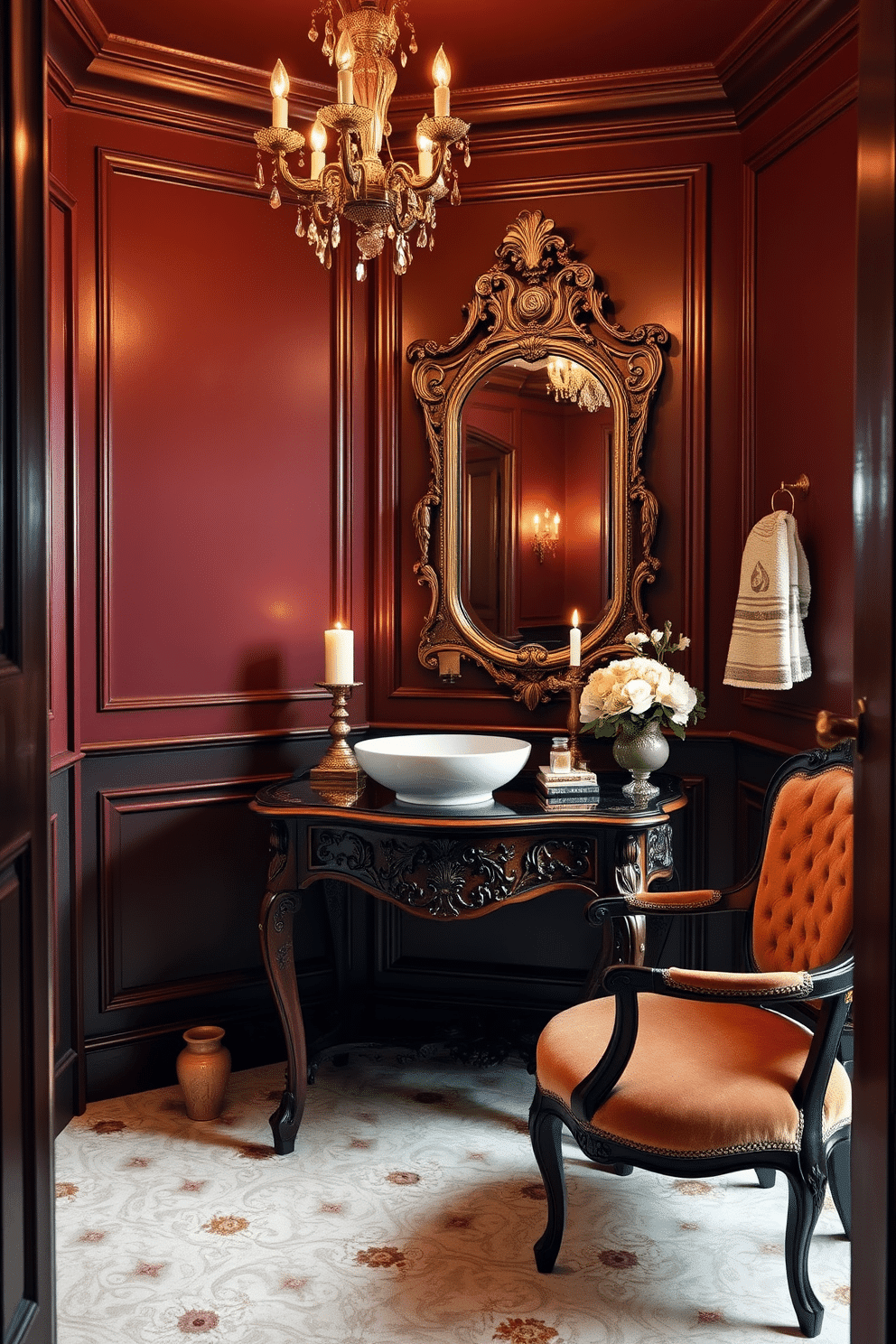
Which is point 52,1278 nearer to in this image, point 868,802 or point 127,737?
point 868,802

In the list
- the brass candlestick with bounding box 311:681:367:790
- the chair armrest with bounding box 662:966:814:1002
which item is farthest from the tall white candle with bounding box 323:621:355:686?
the chair armrest with bounding box 662:966:814:1002

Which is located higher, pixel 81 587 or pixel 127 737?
pixel 81 587

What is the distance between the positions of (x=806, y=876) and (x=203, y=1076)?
167 cm

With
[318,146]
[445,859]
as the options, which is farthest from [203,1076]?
[318,146]

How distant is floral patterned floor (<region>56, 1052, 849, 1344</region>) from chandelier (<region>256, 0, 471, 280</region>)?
2.13 m

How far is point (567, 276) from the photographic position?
11.3ft

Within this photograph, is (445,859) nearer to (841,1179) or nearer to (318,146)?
(841,1179)

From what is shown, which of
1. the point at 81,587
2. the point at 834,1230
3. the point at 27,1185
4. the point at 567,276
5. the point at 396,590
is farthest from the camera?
the point at 396,590

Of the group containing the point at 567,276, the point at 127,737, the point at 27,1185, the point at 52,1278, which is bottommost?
the point at 52,1278

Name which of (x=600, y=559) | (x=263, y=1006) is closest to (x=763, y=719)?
(x=600, y=559)

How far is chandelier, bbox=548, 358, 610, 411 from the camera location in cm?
346

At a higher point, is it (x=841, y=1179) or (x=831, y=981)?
(x=831, y=981)

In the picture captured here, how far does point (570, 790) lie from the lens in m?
2.97

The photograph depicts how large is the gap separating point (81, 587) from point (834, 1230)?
2.47m
